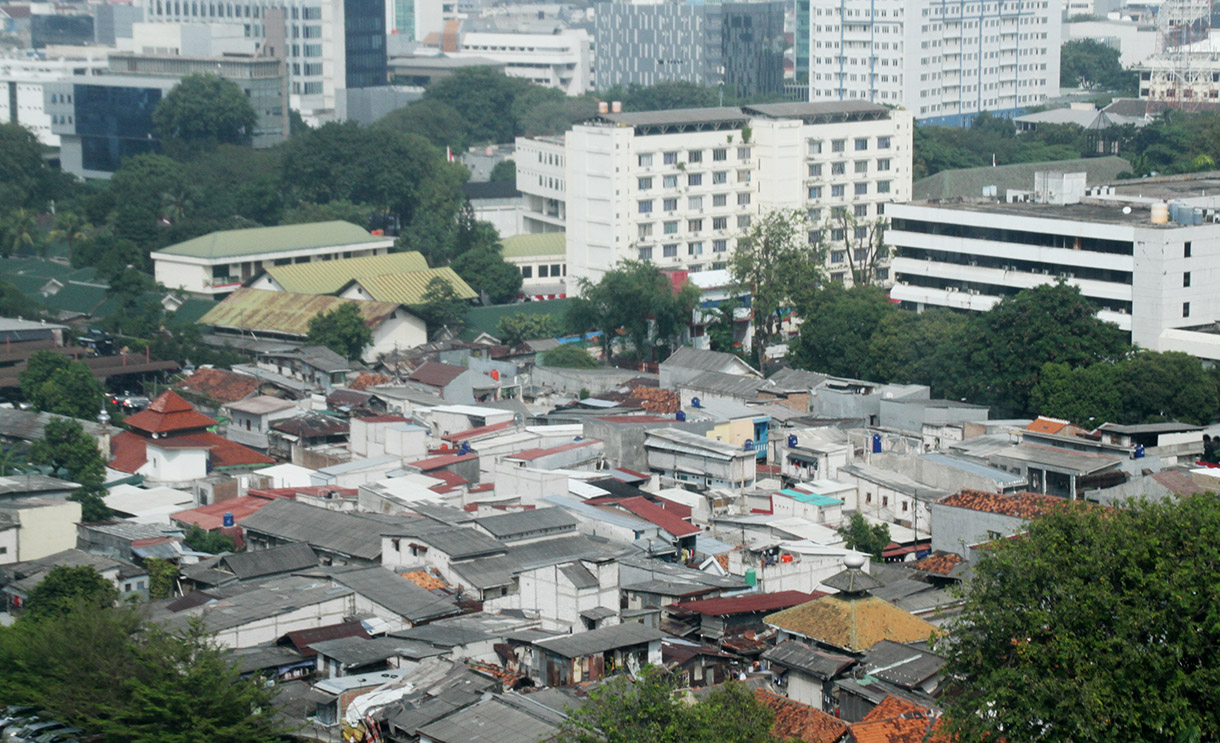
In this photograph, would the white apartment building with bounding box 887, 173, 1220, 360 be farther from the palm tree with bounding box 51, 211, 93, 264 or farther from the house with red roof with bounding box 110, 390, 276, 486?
the palm tree with bounding box 51, 211, 93, 264

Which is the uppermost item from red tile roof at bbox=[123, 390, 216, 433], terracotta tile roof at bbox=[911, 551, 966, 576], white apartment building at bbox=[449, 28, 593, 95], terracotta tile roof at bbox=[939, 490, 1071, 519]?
white apartment building at bbox=[449, 28, 593, 95]

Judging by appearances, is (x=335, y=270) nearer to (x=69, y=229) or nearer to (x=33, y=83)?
(x=69, y=229)

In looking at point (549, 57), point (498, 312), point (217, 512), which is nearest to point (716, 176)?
point (498, 312)

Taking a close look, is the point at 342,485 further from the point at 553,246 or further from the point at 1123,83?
the point at 1123,83

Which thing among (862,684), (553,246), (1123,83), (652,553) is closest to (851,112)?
(553,246)

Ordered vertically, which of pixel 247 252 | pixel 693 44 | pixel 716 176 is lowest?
pixel 247 252

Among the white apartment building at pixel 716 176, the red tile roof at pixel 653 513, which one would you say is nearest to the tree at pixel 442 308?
the white apartment building at pixel 716 176

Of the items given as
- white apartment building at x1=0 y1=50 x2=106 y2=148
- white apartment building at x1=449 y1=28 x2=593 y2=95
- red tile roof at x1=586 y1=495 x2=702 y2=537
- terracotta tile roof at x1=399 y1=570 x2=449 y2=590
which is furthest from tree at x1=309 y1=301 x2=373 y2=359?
white apartment building at x1=449 y1=28 x2=593 y2=95
